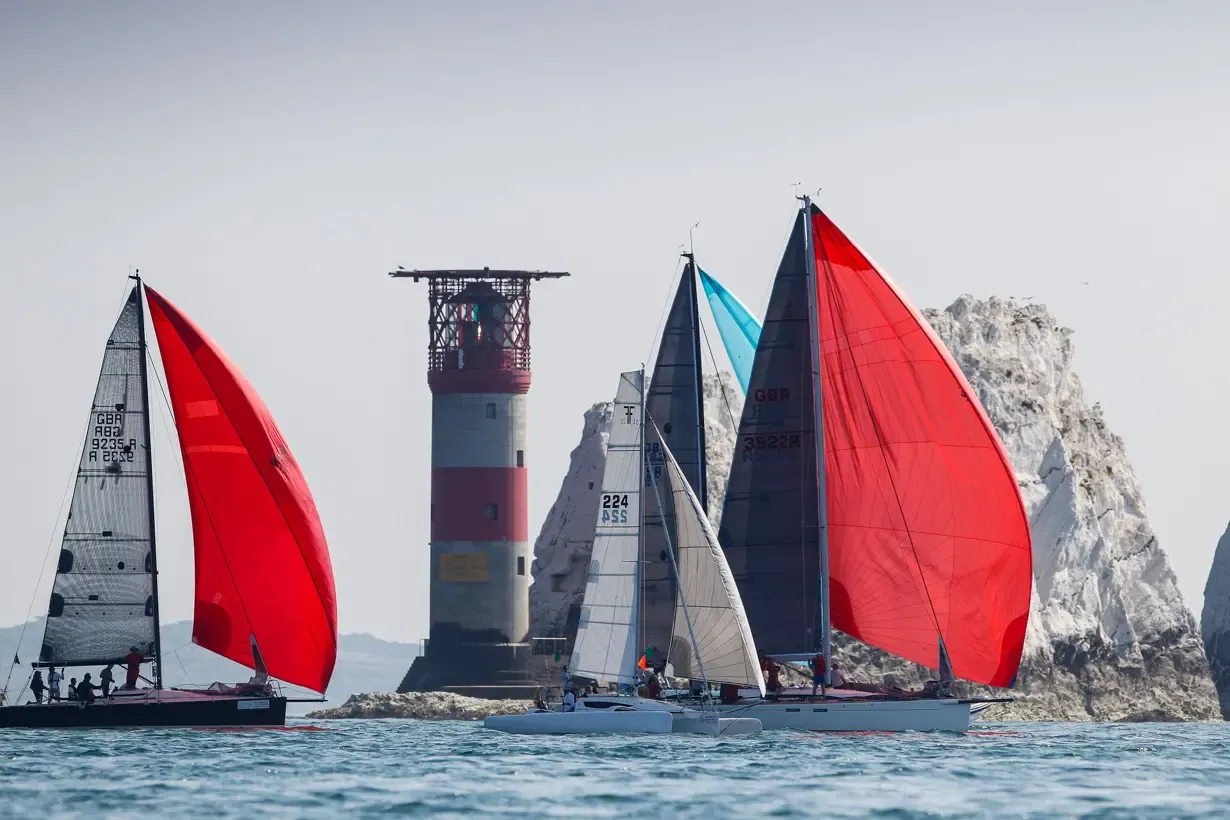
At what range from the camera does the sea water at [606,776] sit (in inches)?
1378

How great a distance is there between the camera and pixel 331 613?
168 ft

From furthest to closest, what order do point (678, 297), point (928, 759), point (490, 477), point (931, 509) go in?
point (490, 477) < point (678, 297) < point (931, 509) < point (928, 759)

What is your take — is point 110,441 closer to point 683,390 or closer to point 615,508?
point 615,508

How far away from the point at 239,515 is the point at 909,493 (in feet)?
42.7

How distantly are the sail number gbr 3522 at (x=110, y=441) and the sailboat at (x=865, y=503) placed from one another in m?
11.7

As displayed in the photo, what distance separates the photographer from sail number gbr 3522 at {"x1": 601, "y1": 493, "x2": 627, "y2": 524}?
48594 millimetres

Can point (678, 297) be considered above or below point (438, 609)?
above

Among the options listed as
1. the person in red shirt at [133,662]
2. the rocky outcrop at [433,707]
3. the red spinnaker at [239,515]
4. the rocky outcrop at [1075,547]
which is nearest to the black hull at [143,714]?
the person in red shirt at [133,662]

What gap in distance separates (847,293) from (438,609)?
24.6m

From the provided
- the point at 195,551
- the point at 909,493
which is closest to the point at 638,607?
the point at 909,493

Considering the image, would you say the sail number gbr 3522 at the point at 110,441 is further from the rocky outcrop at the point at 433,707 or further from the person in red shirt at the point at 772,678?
the rocky outcrop at the point at 433,707

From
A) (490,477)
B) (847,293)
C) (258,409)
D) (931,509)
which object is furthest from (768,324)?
(490,477)

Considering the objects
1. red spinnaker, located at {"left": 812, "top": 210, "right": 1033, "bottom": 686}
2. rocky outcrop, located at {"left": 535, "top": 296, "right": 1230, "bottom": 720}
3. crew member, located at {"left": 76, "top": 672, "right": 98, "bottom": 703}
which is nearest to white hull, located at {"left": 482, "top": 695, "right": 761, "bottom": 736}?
red spinnaker, located at {"left": 812, "top": 210, "right": 1033, "bottom": 686}

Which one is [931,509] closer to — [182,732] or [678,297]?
[678,297]
